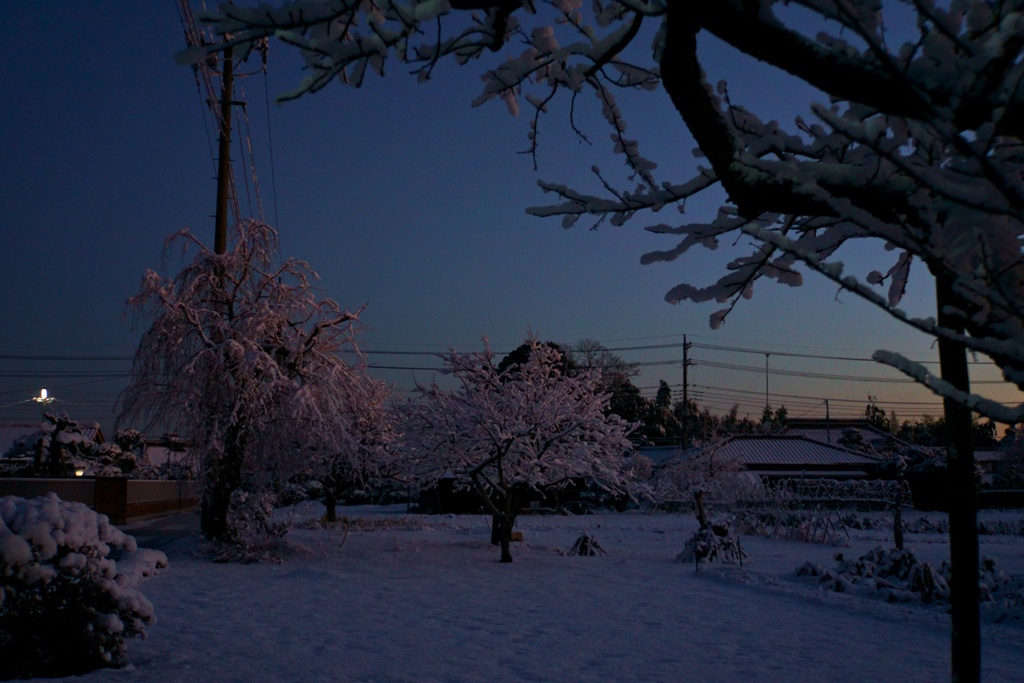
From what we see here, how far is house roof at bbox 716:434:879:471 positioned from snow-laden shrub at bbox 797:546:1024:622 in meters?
26.8

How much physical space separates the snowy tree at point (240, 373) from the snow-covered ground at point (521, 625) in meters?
2.11

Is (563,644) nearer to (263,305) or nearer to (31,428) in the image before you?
(263,305)

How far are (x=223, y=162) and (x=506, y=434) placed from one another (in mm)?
9199

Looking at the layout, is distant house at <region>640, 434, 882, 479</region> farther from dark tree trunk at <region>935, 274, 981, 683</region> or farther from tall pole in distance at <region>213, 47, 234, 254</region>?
dark tree trunk at <region>935, 274, 981, 683</region>

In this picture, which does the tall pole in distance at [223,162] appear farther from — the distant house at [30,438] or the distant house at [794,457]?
the distant house at [794,457]

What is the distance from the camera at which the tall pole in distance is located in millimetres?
15289

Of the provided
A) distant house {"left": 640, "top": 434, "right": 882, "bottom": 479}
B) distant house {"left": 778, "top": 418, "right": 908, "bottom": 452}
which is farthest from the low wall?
distant house {"left": 778, "top": 418, "right": 908, "bottom": 452}

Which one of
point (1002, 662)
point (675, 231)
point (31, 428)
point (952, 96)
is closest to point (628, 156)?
point (675, 231)

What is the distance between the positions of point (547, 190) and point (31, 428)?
2203 inches

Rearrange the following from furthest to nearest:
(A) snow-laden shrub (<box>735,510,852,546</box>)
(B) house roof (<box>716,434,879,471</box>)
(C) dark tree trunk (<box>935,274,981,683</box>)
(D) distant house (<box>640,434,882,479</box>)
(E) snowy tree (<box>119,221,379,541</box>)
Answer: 1. (B) house roof (<box>716,434,879,471</box>)
2. (D) distant house (<box>640,434,882,479</box>)
3. (A) snow-laden shrub (<box>735,510,852,546</box>)
4. (E) snowy tree (<box>119,221,379,541</box>)
5. (C) dark tree trunk (<box>935,274,981,683</box>)

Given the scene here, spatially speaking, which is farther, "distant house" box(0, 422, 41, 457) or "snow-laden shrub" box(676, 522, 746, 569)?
"distant house" box(0, 422, 41, 457)

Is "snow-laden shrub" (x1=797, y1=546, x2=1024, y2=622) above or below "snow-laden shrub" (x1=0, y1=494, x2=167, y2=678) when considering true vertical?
below

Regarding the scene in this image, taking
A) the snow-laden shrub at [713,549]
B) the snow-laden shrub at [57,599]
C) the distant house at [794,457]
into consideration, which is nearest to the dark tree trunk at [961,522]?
the snow-laden shrub at [57,599]

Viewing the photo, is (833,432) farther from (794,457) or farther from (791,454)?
(794,457)
